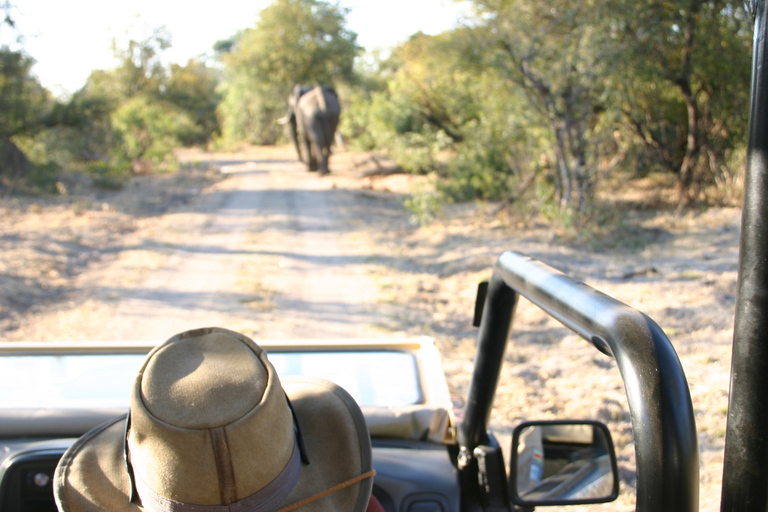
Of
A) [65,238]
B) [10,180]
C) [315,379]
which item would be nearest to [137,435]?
[315,379]

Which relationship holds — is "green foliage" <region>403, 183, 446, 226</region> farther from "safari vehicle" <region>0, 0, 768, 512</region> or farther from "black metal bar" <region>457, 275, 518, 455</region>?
"black metal bar" <region>457, 275, 518, 455</region>

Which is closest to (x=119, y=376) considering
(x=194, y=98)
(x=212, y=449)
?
(x=212, y=449)

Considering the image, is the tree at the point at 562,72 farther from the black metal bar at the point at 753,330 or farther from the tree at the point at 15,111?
the tree at the point at 15,111

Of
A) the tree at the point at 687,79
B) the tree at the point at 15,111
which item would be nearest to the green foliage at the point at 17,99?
Answer: the tree at the point at 15,111

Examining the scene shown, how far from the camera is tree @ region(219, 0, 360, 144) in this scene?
24.8 metres

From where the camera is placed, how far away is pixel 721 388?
4129mm

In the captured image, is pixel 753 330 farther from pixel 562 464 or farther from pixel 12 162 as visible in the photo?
pixel 12 162

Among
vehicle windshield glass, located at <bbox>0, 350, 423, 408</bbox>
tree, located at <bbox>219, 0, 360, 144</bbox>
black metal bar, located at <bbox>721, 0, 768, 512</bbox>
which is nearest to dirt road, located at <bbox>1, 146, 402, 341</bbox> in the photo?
vehicle windshield glass, located at <bbox>0, 350, 423, 408</bbox>

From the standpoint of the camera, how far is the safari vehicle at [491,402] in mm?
909

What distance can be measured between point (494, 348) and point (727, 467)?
79cm

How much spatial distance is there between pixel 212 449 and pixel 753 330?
96 centimetres

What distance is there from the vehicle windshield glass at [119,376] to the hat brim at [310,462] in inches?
23.9

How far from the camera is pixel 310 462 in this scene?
4.77ft

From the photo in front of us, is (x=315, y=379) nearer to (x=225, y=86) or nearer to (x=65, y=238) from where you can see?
(x=65, y=238)
